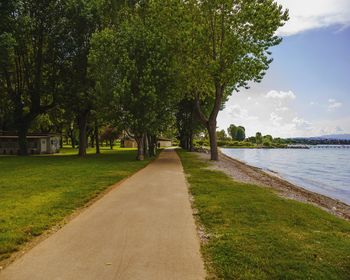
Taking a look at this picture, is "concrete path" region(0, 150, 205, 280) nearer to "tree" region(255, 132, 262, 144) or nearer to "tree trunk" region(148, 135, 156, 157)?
"tree trunk" region(148, 135, 156, 157)

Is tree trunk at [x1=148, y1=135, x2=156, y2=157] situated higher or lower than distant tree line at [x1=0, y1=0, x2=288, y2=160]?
lower

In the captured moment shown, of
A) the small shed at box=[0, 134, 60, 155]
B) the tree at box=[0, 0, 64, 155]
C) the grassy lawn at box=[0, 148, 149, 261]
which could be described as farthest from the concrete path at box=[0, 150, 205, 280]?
the small shed at box=[0, 134, 60, 155]

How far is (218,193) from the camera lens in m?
15.2

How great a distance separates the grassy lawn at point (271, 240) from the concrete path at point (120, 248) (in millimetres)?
558

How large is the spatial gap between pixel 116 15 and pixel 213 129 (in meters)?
18.4

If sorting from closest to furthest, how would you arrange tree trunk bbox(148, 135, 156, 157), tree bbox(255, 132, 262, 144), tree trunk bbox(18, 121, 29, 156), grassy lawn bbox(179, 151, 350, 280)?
grassy lawn bbox(179, 151, 350, 280) < tree trunk bbox(148, 135, 156, 157) < tree trunk bbox(18, 121, 29, 156) < tree bbox(255, 132, 262, 144)

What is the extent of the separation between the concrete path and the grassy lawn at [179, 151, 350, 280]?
56cm

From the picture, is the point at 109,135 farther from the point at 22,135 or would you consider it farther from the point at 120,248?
the point at 120,248

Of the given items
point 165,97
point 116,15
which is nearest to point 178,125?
point 116,15

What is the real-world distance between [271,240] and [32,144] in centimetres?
5436

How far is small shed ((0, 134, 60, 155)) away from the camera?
54969mm

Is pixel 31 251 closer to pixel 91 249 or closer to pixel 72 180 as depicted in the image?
pixel 91 249

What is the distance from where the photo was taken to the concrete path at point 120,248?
6.20m

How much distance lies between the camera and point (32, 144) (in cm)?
5628
